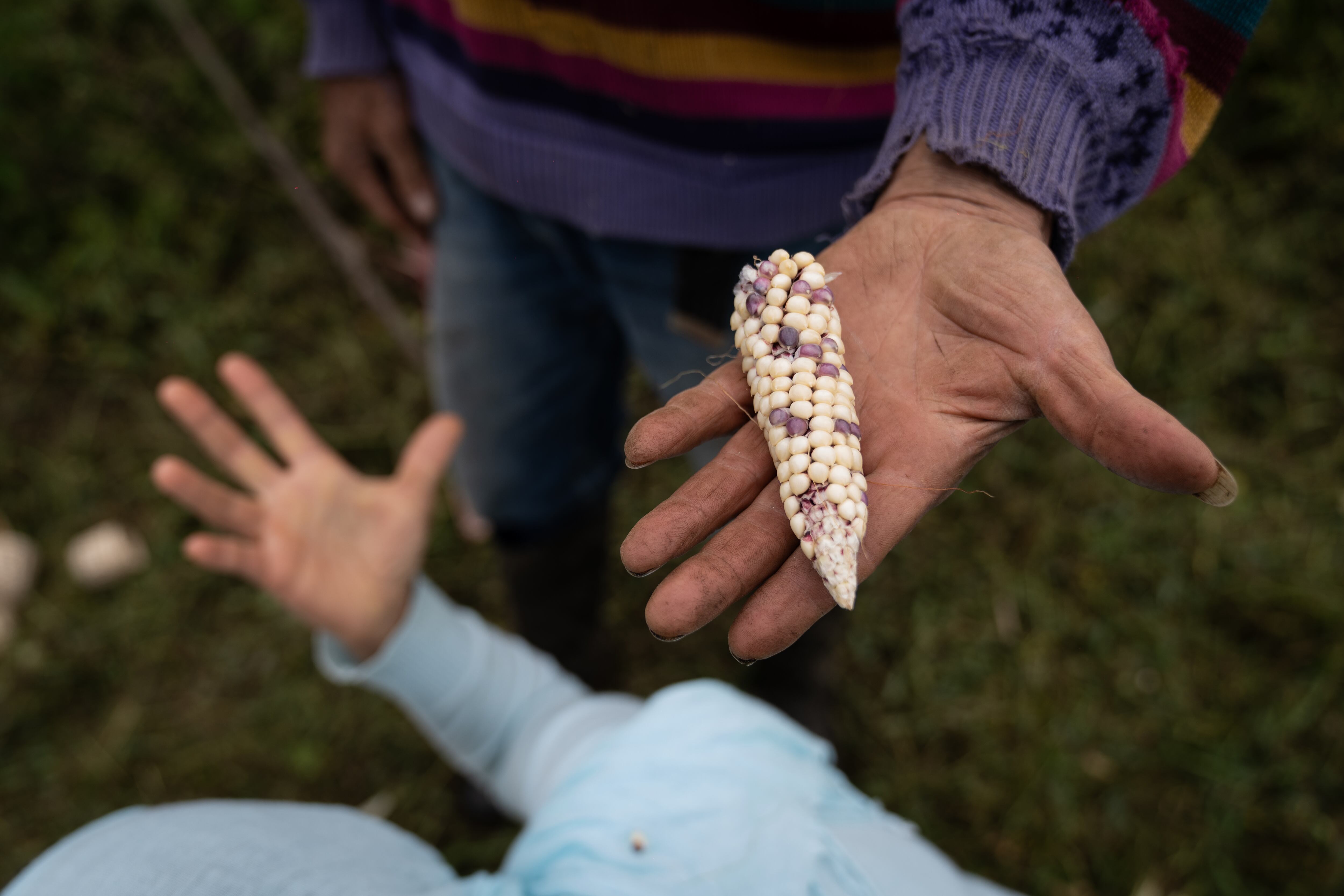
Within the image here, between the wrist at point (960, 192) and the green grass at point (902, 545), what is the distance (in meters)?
1.76

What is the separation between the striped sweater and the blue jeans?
109mm

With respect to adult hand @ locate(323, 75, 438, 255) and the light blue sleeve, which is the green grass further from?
adult hand @ locate(323, 75, 438, 255)

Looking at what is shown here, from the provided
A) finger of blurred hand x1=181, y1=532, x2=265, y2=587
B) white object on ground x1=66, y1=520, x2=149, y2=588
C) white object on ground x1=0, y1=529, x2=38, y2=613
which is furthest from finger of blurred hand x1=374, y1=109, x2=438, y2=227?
white object on ground x1=0, y1=529, x2=38, y2=613

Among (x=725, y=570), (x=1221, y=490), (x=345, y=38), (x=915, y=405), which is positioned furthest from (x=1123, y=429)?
(x=345, y=38)

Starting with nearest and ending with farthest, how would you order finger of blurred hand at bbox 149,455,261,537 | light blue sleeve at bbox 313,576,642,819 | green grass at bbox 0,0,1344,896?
light blue sleeve at bbox 313,576,642,819 → finger of blurred hand at bbox 149,455,261,537 → green grass at bbox 0,0,1344,896

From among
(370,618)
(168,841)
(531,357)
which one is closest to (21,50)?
(531,357)

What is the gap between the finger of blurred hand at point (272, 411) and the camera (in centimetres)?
191

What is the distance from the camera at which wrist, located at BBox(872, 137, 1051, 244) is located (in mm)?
1104

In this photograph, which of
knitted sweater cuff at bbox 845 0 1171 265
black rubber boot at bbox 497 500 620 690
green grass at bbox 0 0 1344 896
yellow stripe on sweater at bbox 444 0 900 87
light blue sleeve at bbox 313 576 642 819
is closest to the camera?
knitted sweater cuff at bbox 845 0 1171 265

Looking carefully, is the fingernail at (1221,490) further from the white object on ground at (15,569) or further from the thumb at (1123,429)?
the white object on ground at (15,569)

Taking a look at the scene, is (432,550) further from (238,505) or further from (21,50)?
(21,50)

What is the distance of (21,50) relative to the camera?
3328 millimetres

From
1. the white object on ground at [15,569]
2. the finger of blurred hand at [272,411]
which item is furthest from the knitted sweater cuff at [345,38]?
the white object on ground at [15,569]

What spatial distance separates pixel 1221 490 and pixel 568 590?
1759 mm
